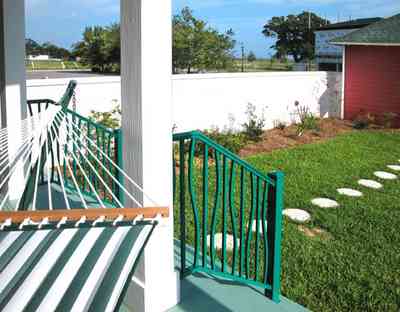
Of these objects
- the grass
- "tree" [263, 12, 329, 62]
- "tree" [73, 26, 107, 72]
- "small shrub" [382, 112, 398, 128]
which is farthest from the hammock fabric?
"tree" [263, 12, 329, 62]

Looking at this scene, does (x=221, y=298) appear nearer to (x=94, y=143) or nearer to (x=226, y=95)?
(x=94, y=143)

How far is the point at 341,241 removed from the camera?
4.11m

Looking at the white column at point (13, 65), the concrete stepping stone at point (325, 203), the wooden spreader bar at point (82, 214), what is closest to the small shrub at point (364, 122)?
the concrete stepping stone at point (325, 203)

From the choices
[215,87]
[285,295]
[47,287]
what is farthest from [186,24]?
[47,287]

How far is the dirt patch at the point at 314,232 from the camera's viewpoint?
167 inches

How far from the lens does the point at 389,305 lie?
3.01 meters

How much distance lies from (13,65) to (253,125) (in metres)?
5.56

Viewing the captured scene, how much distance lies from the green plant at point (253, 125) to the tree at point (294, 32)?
3780 cm

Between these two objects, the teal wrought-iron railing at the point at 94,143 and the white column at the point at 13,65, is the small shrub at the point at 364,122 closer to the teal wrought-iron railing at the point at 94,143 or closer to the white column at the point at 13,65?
the teal wrought-iron railing at the point at 94,143

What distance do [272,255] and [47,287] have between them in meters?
1.90

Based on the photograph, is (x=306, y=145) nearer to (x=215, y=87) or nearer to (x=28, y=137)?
(x=215, y=87)

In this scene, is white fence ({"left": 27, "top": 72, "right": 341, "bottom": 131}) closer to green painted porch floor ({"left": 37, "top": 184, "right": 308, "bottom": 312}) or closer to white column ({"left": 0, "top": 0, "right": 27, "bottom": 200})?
white column ({"left": 0, "top": 0, "right": 27, "bottom": 200})

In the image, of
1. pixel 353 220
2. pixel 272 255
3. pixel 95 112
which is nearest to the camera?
pixel 272 255

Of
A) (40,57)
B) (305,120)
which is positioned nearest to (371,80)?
(305,120)
